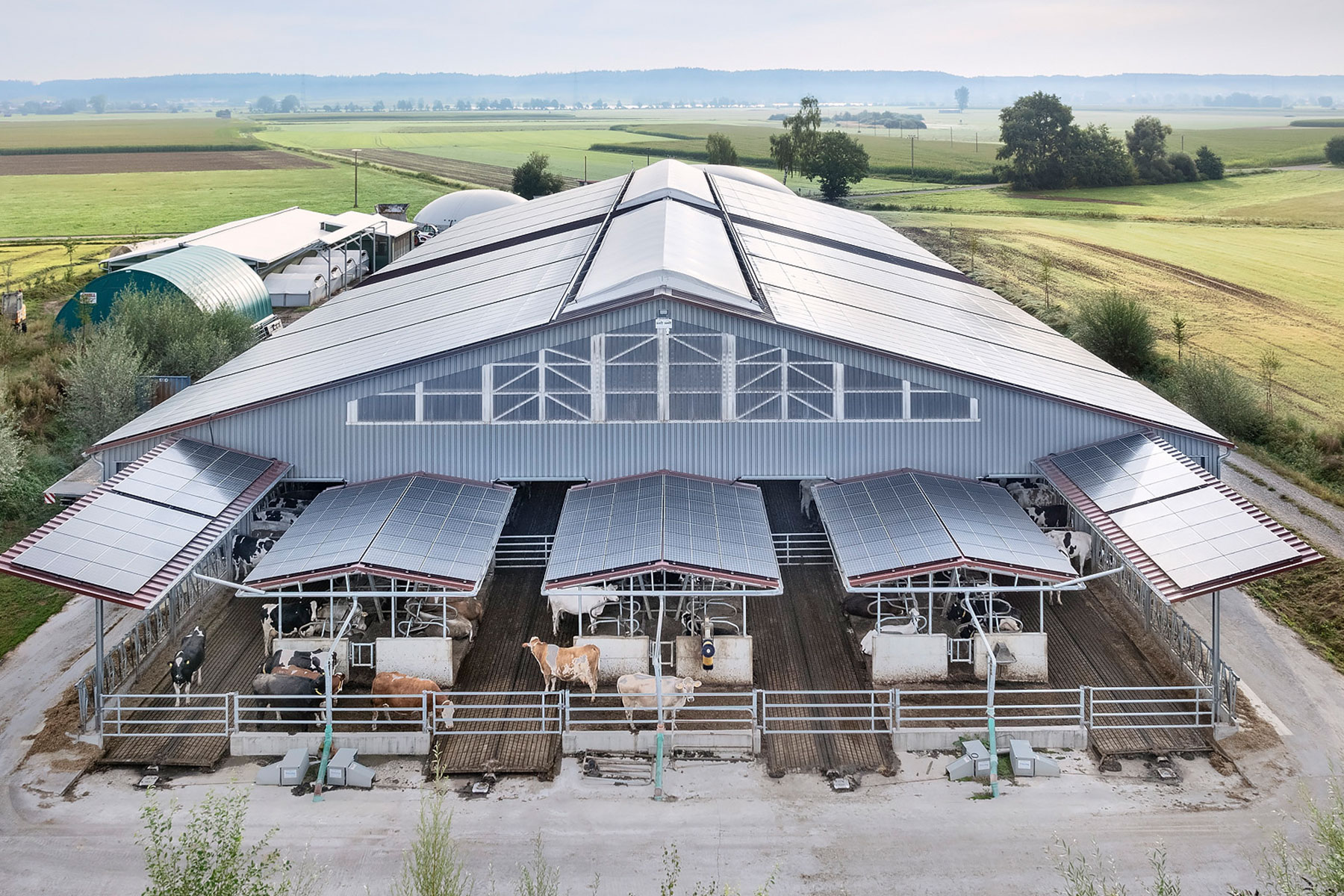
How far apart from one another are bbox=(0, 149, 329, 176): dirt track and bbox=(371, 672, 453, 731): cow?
5427 inches

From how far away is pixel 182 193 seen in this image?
396ft

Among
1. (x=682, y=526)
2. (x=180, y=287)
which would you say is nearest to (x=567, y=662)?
(x=682, y=526)

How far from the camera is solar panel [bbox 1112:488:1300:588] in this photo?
21781 mm

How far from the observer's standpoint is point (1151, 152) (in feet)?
388

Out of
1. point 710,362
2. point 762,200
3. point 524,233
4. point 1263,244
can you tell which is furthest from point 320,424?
point 1263,244

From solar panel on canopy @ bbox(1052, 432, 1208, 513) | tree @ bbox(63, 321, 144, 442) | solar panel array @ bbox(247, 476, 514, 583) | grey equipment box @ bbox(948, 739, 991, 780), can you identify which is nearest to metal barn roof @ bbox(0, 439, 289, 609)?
solar panel array @ bbox(247, 476, 514, 583)

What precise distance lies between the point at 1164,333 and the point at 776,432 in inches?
1418

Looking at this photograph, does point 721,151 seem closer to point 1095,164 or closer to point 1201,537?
point 1095,164

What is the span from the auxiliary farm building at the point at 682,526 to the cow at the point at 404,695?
0.20m

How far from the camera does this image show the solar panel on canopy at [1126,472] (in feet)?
84.0

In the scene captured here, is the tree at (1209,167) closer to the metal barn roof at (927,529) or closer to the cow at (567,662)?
the metal barn roof at (927,529)

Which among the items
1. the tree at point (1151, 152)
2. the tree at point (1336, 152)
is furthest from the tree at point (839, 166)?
the tree at point (1336, 152)

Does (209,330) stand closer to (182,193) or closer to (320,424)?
(320,424)

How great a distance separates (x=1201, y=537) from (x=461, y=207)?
68558 millimetres
